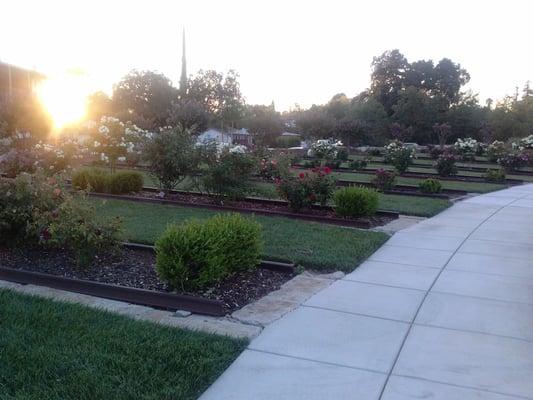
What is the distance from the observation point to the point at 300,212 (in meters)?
11.2

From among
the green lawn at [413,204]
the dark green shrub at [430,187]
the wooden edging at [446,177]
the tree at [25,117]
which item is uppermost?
the tree at [25,117]

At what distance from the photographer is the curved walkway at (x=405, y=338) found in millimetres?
3949

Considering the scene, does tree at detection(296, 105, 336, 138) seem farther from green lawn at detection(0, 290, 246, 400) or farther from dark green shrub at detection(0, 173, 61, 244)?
green lawn at detection(0, 290, 246, 400)

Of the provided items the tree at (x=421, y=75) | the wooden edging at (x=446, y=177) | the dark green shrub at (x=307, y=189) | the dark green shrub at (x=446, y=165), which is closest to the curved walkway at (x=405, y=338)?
the dark green shrub at (x=307, y=189)

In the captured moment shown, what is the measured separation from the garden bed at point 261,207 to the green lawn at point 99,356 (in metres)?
6.02

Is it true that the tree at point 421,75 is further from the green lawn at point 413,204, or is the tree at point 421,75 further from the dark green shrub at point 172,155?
the dark green shrub at point 172,155

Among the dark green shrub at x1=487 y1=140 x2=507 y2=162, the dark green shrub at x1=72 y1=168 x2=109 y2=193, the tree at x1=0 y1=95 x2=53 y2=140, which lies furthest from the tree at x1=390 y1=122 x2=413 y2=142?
the dark green shrub at x1=72 y1=168 x2=109 y2=193

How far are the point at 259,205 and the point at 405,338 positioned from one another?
7.48 m

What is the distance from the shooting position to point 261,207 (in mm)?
11852

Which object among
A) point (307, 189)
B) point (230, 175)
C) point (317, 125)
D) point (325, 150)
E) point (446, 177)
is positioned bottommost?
point (446, 177)

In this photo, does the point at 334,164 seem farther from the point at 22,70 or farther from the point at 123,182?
the point at 22,70

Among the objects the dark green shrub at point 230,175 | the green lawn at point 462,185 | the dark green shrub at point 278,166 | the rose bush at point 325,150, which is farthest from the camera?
the rose bush at point 325,150

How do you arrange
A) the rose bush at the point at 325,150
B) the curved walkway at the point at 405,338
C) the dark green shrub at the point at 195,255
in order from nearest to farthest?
the curved walkway at the point at 405,338, the dark green shrub at the point at 195,255, the rose bush at the point at 325,150

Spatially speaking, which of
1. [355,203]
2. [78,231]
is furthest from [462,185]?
[78,231]
